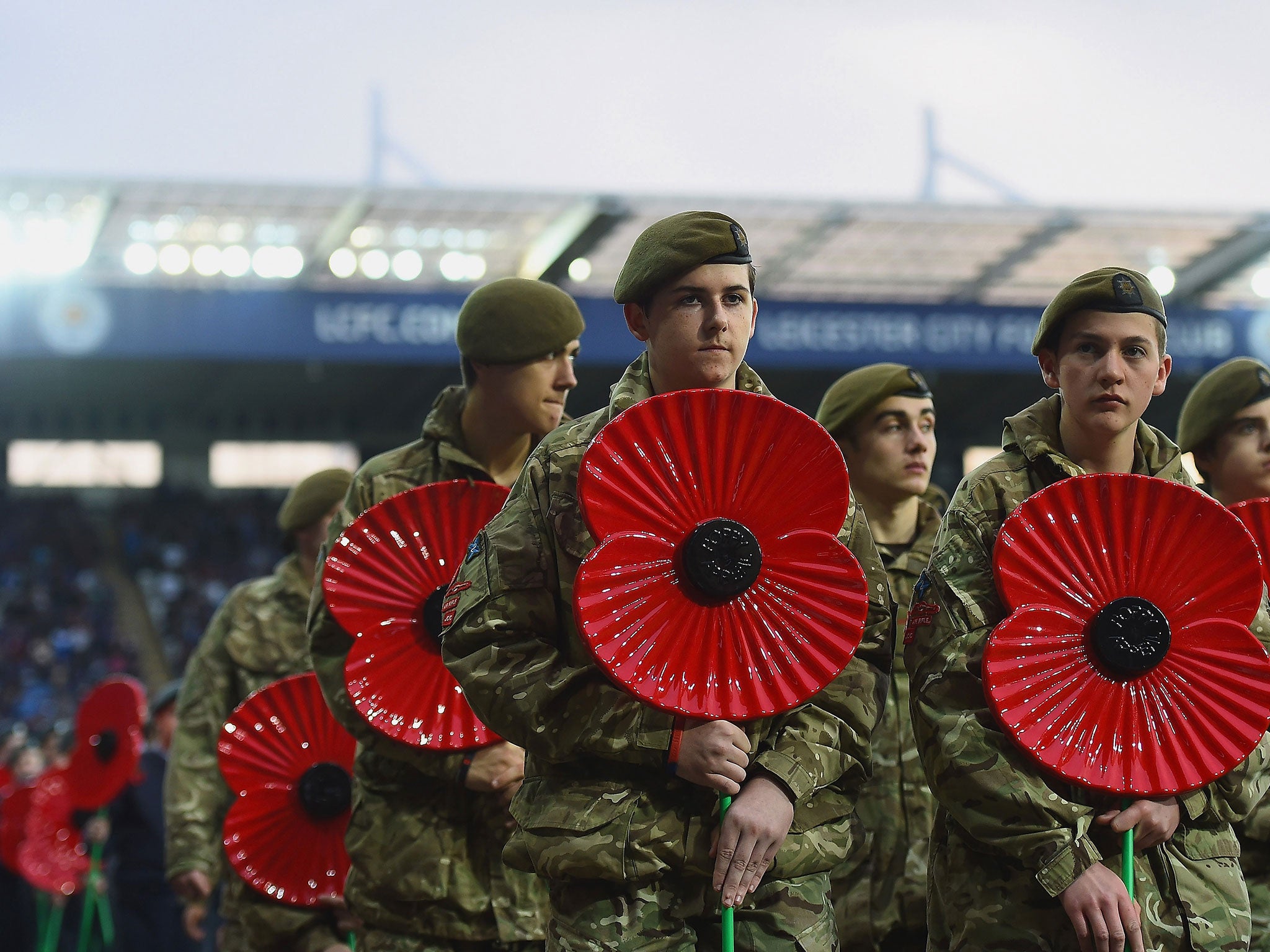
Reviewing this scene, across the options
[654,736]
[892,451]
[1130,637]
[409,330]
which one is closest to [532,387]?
[892,451]

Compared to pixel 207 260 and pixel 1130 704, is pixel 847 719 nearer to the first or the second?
pixel 1130 704

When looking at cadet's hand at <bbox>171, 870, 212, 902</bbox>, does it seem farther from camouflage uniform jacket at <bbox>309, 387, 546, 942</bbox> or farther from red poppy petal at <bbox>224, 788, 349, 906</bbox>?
camouflage uniform jacket at <bbox>309, 387, 546, 942</bbox>

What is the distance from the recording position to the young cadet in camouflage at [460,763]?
13.9ft

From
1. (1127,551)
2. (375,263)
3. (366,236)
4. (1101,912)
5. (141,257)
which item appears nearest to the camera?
(1101,912)

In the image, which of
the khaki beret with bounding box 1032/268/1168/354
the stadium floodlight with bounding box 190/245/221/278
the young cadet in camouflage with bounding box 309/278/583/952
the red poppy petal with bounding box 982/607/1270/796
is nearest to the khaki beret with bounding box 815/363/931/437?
the young cadet in camouflage with bounding box 309/278/583/952

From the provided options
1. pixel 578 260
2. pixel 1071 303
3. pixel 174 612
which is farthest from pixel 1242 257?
pixel 1071 303

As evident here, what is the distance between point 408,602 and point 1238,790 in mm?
2037

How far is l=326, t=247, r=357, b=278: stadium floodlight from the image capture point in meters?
22.2

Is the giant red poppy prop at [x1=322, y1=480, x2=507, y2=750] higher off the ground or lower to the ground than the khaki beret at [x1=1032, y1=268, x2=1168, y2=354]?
lower

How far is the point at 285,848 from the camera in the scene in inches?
201

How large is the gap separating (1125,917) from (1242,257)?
2227 cm

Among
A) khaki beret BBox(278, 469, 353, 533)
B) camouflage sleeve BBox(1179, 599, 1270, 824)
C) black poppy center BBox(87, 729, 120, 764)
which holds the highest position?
khaki beret BBox(278, 469, 353, 533)

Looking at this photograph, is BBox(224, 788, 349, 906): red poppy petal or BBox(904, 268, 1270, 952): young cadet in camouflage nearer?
BBox(904, 268, 1270, 952): young cadet in camouflage

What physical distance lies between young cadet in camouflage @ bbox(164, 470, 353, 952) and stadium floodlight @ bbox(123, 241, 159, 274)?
16.5m
